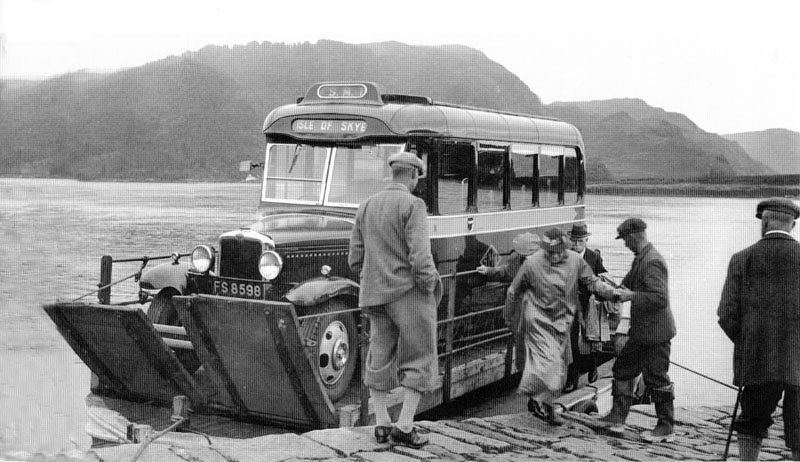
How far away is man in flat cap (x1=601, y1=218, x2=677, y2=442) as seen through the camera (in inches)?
220

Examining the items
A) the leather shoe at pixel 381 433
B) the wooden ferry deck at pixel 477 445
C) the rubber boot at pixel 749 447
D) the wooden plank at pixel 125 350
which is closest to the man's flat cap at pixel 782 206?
the rubber boot at pixel 749 447

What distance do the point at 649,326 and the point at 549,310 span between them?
723 millimetres

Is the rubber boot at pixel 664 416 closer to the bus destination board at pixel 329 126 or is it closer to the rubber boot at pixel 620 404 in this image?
the rubber boot at pixel 620 404

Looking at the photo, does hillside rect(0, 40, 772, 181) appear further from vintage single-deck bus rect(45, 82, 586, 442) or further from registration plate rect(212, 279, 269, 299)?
registration plate rect(212, 279, 269, 299)

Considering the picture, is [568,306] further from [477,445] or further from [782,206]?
[782,206]

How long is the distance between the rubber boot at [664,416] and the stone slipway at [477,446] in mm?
68

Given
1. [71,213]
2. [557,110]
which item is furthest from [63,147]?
[557,110]

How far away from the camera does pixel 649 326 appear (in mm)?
5637

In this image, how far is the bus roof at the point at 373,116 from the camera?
7668mm

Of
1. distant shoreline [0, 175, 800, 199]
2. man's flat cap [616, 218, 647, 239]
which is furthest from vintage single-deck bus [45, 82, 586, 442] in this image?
distant shoreline [0, 175, 800, 199]

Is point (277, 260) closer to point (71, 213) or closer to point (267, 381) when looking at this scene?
point (267, 381)

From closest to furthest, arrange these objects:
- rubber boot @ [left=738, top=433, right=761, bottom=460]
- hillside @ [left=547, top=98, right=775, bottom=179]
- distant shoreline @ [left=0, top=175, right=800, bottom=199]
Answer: rubber boot @ [left=738, top=433, right=761, bottom=460] < distant shoreline @ [left=0, top=175, right=800, bottom=199] < hillside @ [left=547, top=98, right=775, bottom=179]

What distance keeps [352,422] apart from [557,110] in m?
21.8

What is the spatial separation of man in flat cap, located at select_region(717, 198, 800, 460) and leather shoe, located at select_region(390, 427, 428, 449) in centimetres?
216
